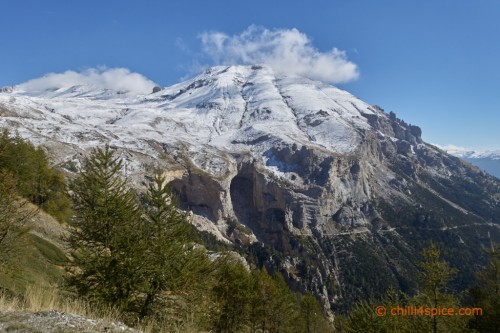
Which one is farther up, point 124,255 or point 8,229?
point 8,229

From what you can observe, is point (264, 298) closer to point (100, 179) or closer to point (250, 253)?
point (100, 179)

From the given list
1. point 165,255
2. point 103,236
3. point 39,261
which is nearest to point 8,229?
point 103,236

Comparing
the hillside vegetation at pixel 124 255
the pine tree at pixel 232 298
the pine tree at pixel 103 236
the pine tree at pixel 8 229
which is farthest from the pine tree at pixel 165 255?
the pine tree at pixel 232 298

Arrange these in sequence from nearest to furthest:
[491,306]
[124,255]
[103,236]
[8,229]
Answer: [124,255] < [103,236] < [8,229] < [491,306]

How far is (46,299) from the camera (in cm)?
968

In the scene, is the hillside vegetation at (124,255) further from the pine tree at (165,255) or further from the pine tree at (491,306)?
the pine tree at (491,306)

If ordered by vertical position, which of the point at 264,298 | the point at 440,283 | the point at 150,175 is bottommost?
the point at 264,298

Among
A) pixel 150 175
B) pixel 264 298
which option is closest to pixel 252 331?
pixel 264 298

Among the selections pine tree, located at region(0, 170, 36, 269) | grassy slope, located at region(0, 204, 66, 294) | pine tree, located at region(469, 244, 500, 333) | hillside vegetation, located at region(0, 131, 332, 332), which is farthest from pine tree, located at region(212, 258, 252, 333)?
pine tree, located at region(469, 244, 500, 333)

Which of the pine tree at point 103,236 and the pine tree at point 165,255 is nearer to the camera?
the pine tree at point 103,236

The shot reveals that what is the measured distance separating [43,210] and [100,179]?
115ft

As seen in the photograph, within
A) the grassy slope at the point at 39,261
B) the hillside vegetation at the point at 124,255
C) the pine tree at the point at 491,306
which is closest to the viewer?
the hillside vegetation at the point at 124,255

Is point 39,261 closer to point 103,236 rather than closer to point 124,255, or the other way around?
point 103,236

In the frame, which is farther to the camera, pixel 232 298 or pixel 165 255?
pixel 232 298
